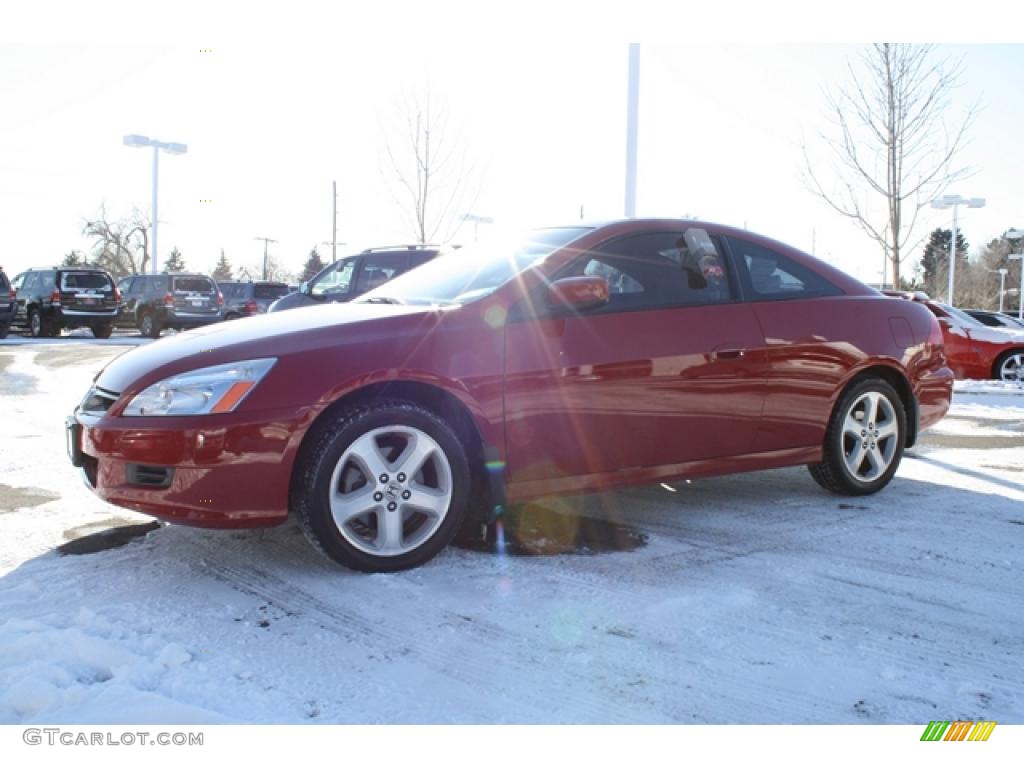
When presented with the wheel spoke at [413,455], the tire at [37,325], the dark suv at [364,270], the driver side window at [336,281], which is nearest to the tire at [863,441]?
the wheel spoke at [413,455]

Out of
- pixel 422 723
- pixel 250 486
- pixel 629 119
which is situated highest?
pixel 629 119

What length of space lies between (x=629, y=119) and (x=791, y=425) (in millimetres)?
7054

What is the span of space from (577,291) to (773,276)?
1421 mm

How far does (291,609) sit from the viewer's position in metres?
3.20

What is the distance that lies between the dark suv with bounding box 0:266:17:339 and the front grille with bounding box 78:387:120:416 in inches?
694

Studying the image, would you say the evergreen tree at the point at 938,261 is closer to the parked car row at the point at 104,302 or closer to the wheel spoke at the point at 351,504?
the parked car row at the point at 104,302

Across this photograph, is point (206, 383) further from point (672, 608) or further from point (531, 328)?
point (672, 608)

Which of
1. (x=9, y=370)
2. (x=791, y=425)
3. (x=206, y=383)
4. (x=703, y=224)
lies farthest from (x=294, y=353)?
(x=9, y=370)

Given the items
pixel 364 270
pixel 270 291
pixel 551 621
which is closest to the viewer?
pixel 551 621

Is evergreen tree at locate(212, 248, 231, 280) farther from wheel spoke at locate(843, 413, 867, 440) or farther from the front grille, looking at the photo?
wheel spoke at locate(843, 413, 867, 440)

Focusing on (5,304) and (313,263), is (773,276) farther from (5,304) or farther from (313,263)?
(313,263)

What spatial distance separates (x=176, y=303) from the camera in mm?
22250

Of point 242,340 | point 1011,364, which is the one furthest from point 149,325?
point 242,340
